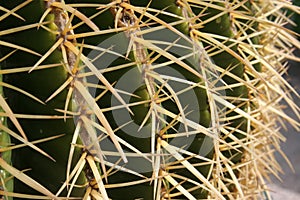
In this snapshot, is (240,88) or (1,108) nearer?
(1,108)

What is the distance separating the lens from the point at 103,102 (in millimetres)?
816

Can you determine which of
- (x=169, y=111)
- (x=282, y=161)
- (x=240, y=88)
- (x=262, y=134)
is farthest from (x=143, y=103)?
(x=282, y=161)

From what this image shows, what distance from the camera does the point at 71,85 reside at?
732 mm

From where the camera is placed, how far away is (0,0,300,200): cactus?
2.38 feet

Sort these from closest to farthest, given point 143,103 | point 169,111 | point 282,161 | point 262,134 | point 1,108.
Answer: point 1,108, point 143,103, point 169,111, point 262,134, point 282,161

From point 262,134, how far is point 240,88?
7.1 inches

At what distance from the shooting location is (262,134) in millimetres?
1277

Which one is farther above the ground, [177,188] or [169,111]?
[169,111]

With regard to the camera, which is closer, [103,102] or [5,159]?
[5,159]

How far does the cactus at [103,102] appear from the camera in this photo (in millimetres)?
725

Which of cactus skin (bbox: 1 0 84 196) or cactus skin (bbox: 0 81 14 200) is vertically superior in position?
cactus skin (bbox: 1 0 84 196)

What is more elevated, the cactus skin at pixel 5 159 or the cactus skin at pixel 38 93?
the cactus skin at pixel 38 93

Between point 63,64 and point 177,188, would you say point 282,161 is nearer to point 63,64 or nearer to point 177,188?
point 177,188

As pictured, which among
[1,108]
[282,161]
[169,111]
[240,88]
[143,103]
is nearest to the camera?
[1,108]
